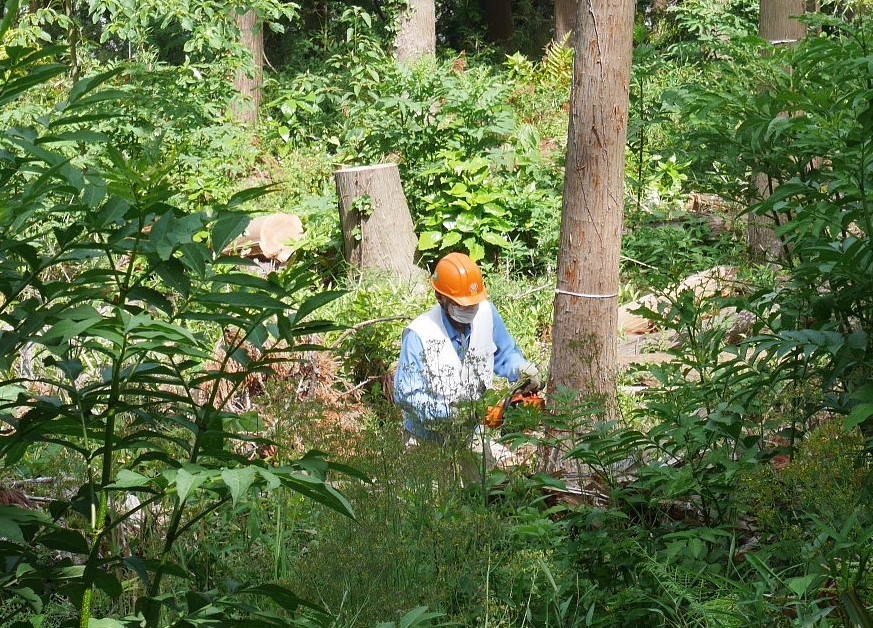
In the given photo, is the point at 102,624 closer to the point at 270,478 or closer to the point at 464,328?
the point at 270,478

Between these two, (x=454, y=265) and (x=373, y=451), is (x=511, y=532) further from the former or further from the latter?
(x=454, y=265)

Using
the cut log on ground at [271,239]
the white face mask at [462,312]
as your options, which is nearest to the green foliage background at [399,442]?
the white face mask at [462,312]

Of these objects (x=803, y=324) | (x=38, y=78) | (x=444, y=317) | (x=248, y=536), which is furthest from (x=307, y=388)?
(x=38, y=78)

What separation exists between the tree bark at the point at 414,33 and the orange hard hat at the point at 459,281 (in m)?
9.62

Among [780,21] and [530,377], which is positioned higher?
[780,21]

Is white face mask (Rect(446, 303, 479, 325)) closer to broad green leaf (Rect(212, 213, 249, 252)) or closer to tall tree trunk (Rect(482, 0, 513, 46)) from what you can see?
broad green leaf (Rect(212, 213, 249, 252))

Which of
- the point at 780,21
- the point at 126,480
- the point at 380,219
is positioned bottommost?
the point at 380,219

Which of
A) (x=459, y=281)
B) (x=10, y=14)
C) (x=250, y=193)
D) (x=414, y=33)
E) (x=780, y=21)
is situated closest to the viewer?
(x=10, y=14)

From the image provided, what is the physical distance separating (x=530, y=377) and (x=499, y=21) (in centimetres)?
1720

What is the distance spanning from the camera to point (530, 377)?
686 centimetres

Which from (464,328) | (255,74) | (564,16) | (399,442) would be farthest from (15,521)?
(564,16)

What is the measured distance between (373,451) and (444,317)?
11.0ft

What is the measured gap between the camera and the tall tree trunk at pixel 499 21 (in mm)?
22516

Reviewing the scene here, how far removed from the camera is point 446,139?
11734mm
